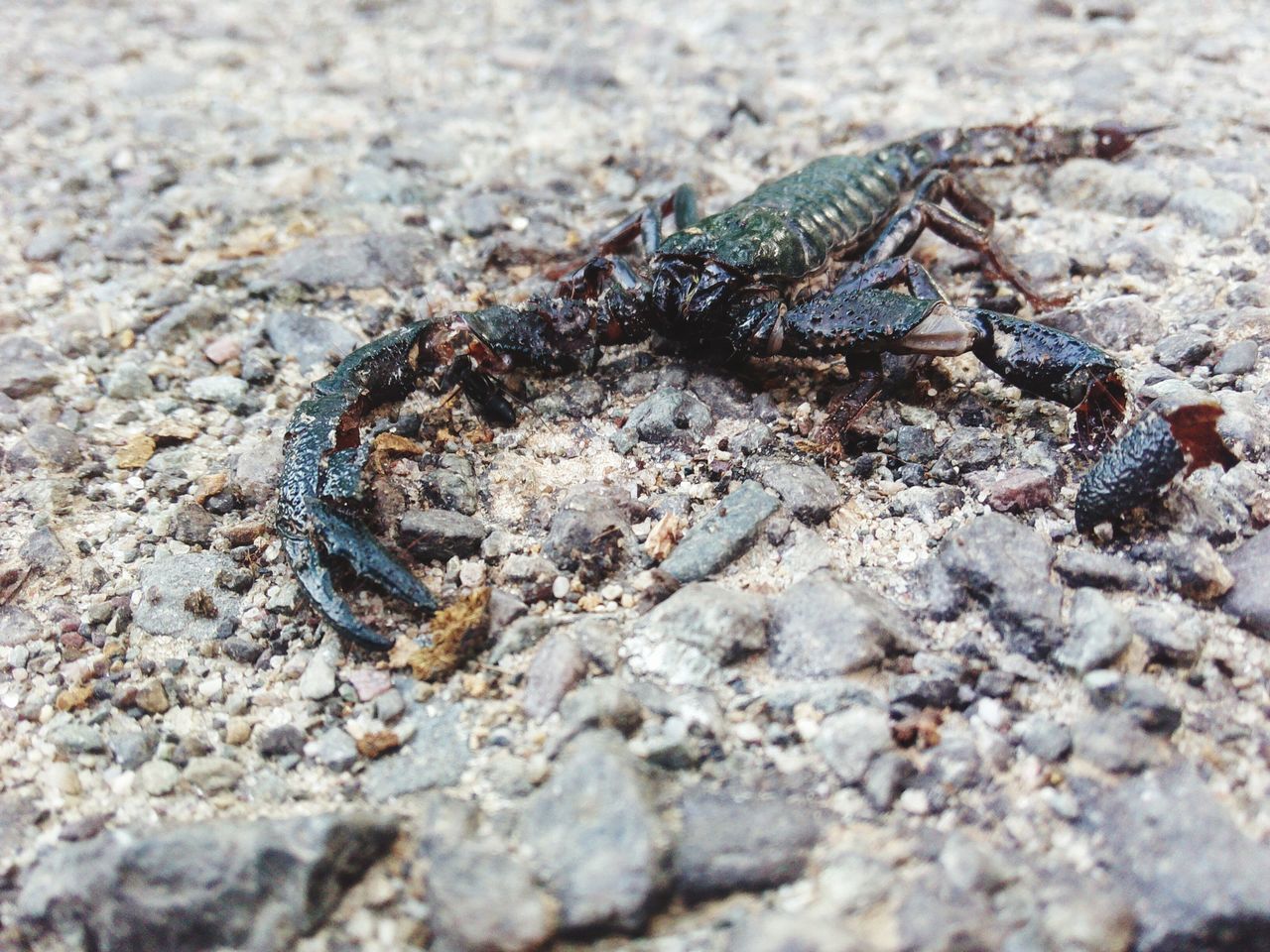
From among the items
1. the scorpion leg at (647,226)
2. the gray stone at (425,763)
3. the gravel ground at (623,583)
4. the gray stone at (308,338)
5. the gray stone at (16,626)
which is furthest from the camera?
the scorpion leg at (647,226)

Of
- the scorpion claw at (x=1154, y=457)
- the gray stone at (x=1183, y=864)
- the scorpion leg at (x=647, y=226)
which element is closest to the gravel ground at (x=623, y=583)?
the gray stone at (x=1183, y=864)

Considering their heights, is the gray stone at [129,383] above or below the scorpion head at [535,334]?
below

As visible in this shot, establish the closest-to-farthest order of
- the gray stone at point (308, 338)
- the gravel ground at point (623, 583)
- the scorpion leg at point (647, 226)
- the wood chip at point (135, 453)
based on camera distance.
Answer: the gravel ground at point (623, 583) → the wood chip at point (135, 453) → the gray stone at point (308, 338) → the scorpion leg at point (647, 226)

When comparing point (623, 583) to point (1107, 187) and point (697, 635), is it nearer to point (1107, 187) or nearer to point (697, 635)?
point (697, 635)

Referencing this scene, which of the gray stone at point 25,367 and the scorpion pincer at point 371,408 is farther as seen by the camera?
the gray stone at point 25,367

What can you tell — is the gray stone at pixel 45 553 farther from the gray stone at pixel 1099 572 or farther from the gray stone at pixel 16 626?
the gray stone at pixel 1099 572

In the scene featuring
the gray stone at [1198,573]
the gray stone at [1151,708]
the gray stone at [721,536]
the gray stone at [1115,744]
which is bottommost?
the gray stone at [721,536]

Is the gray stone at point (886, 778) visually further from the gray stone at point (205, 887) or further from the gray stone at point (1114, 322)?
the gray stone at point (1114, 322)

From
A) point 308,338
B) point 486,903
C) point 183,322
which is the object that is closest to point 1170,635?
point 486,903
